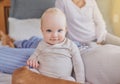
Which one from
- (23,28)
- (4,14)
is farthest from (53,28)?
(4,14)

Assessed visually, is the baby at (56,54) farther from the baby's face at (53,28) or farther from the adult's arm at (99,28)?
the adult's arm at (99,28)

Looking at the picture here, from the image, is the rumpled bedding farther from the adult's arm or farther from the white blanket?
the adult's arm

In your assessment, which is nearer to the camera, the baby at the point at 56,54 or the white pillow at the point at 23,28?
the baby at the point at 56,54

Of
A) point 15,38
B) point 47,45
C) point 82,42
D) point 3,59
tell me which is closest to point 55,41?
point 47,45

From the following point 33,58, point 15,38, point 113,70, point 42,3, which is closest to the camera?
point 113,70

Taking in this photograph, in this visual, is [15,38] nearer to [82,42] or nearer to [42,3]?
[42,3]

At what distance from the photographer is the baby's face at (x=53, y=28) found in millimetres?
1188

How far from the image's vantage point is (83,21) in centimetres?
175

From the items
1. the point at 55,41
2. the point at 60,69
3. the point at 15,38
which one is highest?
the point at 55,41

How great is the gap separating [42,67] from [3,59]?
223mm

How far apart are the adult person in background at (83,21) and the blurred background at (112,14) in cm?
86

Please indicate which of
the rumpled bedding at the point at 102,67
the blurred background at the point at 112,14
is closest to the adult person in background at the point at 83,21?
the rumpled bedding at the point at 102,67

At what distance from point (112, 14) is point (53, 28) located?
62.5 inches

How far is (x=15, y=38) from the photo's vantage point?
78.3 inches
